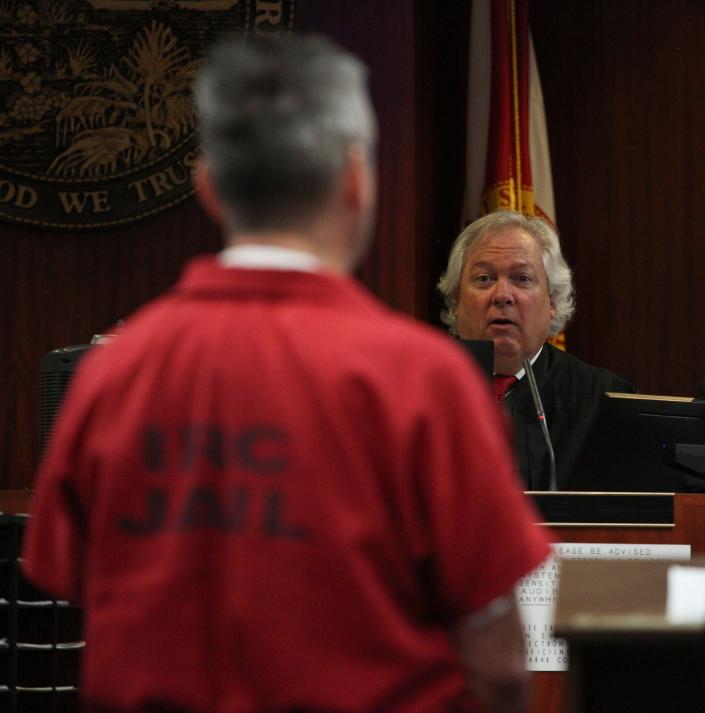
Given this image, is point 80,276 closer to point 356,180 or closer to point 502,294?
point 502,294

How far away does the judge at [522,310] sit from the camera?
3.59 m

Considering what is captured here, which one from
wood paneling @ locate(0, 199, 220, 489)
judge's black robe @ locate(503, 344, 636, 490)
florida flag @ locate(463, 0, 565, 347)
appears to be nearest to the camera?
judge's black robe @ locate(503, 344, 636, 490)

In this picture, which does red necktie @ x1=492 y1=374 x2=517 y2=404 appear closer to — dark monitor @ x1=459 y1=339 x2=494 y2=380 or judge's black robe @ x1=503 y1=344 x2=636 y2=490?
judge's black robe @ x1=503 y1=344 x2=636 y2=490

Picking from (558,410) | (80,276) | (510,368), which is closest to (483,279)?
(510,368)

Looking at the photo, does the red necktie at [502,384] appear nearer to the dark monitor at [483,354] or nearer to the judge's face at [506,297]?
the judge's face at [506,297]

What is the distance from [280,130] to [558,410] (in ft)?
8.12

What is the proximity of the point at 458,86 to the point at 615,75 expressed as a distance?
570 mm

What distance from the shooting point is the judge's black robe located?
3227 mm

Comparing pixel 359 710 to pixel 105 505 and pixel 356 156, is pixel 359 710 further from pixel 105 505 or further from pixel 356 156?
pixel 356 156

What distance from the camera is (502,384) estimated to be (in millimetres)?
3594

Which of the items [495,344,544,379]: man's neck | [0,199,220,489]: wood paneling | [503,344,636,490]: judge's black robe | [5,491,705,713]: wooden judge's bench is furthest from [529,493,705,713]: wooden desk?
[0,199,220,489]: wood paneling

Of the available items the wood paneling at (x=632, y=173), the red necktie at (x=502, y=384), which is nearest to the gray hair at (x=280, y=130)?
the red necktie at (x=502, y=384)

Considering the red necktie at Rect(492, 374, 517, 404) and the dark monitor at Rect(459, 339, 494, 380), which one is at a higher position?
the dark monitor at Rect(459, 339, 494, 380)

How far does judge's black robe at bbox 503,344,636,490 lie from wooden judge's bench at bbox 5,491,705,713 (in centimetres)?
77
